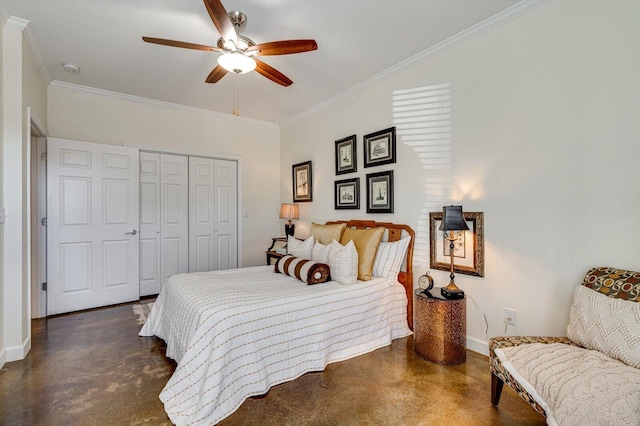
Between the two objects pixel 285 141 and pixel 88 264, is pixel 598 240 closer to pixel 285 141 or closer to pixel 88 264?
pixel 285 141

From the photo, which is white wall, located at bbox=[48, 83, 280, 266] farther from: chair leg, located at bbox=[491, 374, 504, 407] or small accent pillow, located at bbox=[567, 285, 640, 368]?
small accent pillow, located at bbox=[567, 285, 640, 368]

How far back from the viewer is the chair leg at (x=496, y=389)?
1794 mm

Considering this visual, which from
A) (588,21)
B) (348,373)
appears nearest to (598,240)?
(588,21)

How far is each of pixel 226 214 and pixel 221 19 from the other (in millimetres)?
3256

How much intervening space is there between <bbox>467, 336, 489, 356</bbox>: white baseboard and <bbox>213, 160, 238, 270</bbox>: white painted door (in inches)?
136

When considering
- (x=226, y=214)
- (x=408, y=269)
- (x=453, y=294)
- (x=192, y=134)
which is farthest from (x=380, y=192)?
(x=192, y=134)

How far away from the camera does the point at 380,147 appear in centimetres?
330

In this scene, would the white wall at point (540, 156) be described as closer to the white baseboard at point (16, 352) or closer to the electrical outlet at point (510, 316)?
the electrical outlet at point (510, 316)

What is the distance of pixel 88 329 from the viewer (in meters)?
3.04

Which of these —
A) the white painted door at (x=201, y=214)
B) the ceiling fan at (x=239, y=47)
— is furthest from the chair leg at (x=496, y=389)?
the white painted door at (x=201, y=214)

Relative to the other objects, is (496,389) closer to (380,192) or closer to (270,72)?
(380,192)

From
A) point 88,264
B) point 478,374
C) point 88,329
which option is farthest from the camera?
point 88,264

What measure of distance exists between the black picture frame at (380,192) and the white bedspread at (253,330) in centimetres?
85

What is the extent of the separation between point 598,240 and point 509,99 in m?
1.16
